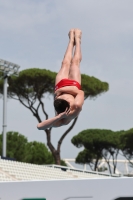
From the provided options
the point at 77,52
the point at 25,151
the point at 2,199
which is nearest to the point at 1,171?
the point at 77,52

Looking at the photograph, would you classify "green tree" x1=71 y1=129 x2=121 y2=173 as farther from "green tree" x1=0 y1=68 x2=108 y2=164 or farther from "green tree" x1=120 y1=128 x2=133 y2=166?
"green tree" x1=0 y1=68 x2=108 y2=164

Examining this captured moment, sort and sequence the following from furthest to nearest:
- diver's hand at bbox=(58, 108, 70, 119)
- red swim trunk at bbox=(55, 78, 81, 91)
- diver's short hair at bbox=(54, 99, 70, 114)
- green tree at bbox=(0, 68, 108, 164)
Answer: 1. green tree at bbox=(0, 68, 108, 164)
2. red swim trunk at bbox=(55, 78, 81, 91)
3. diver's short hair at bbox=(54, 99, 70, 114)
4. diver's hand at bbox=(58, 108, 70, 119)

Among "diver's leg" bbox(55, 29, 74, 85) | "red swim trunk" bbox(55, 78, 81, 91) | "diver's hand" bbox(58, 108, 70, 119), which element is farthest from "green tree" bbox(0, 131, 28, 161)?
"diver's hand" bbox(58, 108, 70, 119)

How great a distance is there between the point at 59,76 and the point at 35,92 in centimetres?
3407

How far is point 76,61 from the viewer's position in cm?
758

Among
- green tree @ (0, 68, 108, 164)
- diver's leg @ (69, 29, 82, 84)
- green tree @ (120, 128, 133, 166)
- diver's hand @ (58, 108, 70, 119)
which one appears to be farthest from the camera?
green tree @ (120, 128, 133, 166)

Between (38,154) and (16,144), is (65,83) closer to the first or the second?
(16,144)

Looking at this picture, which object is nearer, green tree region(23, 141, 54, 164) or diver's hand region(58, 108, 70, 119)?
diver's hand region(58, 108, 70, 119)

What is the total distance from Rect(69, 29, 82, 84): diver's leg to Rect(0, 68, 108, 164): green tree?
105 ft

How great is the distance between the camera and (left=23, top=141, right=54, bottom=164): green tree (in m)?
46.3

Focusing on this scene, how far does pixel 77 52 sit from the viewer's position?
7719 millimetres

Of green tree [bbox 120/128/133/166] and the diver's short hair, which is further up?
green tree [bbox 120/128/133/166]

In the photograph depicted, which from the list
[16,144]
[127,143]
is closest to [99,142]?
[127,143]

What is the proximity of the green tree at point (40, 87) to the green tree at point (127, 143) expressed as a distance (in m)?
→ 13.0
